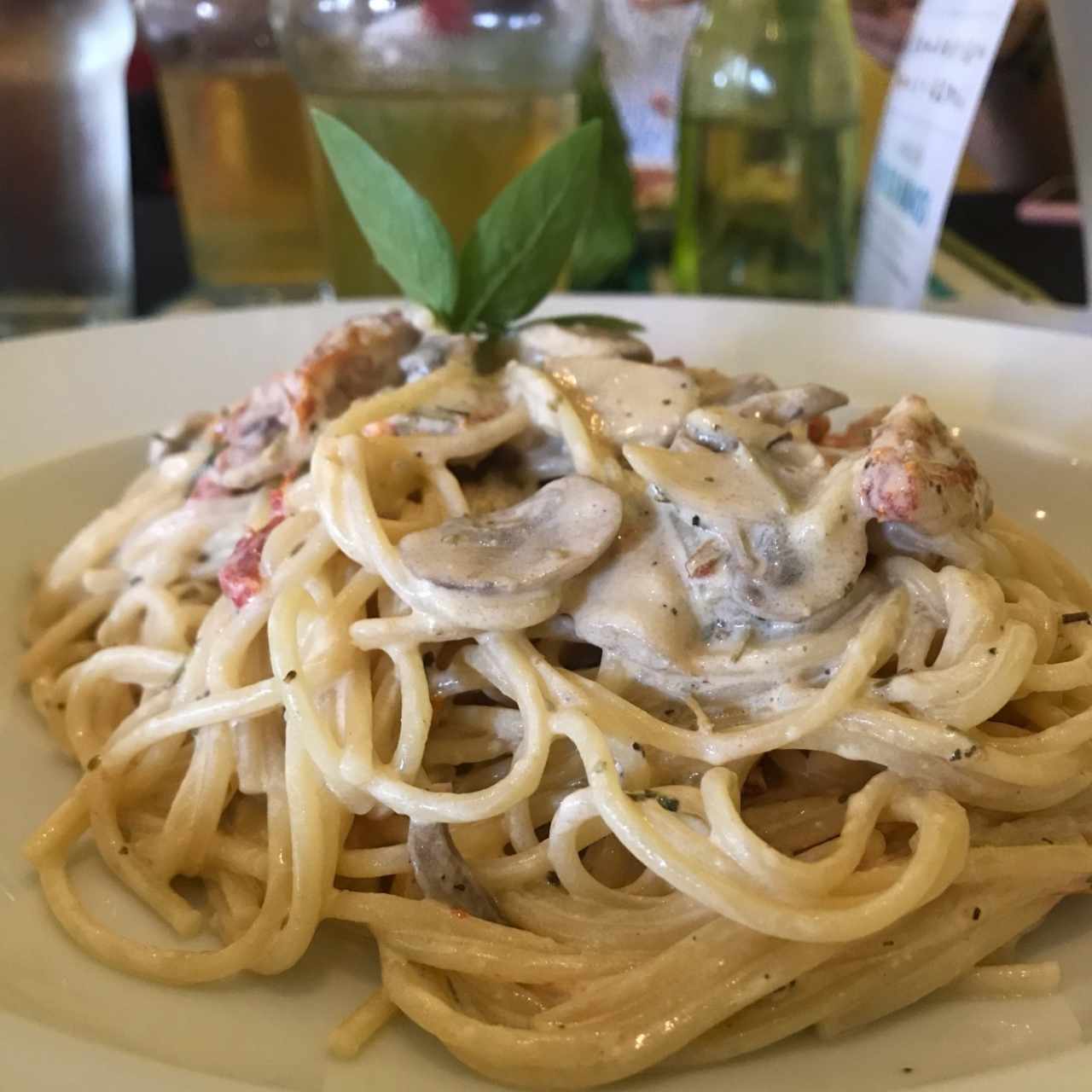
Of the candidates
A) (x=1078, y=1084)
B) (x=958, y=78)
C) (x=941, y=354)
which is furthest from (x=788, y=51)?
(x=1078, y=1084)

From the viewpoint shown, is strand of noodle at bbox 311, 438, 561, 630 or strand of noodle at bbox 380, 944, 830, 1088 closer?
strand of noodle at bbox 380, 944, 830, 1088

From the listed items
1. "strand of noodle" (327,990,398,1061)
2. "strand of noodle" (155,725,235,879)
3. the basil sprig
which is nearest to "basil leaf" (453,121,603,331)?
the basil sprig

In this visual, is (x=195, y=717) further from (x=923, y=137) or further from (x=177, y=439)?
(x=923, y=137)

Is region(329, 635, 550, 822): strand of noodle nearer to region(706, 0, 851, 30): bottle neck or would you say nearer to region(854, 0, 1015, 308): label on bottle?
region(854, 0, 1015, 308): label on bottle

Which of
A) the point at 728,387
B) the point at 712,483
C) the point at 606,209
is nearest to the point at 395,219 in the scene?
the point at 728,387

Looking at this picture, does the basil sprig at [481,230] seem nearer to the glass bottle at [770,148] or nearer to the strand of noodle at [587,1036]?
the strand of noodle at [587,1036]

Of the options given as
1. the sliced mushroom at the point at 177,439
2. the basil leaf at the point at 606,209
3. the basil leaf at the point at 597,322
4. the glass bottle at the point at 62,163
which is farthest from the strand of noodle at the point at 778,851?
the glass bottle at the point at 62,163

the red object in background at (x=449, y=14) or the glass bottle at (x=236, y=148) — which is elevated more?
the red object in background at (x=449, y=14)
